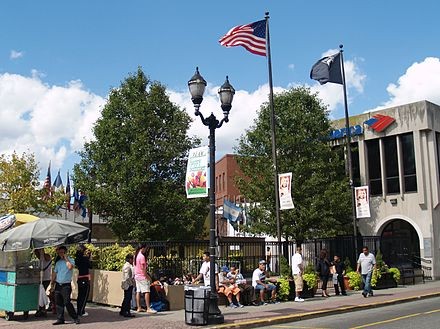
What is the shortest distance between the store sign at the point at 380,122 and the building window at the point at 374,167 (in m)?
1.19

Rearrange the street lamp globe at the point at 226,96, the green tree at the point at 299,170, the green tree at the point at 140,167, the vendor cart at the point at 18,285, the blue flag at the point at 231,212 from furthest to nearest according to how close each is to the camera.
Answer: the blue flag at the point at 231,212 < the green tree at the point at 299,170 < the green tree at the point at 140,167 < the street lamp globe at the point at 226,96 < the vendor cart at the point at 18,285

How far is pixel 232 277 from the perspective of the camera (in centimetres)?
1712

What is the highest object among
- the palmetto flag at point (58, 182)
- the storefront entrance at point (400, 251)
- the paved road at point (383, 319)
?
the palmetto flag at point (58, 182)

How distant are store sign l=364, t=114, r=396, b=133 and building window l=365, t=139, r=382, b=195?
1187 mm

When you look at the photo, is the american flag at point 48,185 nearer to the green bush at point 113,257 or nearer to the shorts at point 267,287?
the green bush at point 113,257

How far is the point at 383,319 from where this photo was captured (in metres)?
13.9

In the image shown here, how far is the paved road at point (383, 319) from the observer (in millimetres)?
12500

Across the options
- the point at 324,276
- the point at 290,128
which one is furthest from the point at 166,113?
the point at 324,276

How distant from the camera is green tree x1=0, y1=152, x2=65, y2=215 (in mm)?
33219

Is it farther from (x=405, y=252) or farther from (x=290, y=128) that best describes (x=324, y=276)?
(x=290, y=128)

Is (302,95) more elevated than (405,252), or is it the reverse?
(302,95)

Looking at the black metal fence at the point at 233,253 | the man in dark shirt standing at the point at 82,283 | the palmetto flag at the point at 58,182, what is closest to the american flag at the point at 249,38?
A: the black metal fence at the point at 233,253

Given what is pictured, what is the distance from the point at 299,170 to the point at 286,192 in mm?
8955

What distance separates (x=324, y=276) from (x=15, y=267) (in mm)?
10980
